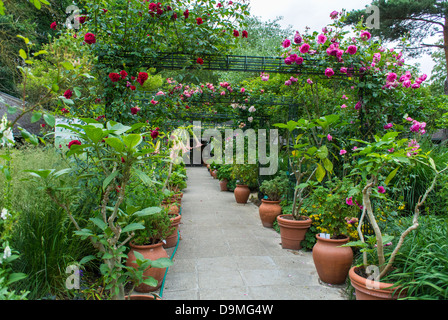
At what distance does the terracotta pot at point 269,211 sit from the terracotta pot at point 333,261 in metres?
2.00

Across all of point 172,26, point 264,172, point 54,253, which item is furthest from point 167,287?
point 264,172

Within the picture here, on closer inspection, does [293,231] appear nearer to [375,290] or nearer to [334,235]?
[334,235]

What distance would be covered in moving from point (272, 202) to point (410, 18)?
720cm

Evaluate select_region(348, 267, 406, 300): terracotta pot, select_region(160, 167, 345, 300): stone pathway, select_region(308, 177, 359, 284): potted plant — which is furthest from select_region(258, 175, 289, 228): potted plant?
select_region(348, 267, 406, 300): terracotta pot

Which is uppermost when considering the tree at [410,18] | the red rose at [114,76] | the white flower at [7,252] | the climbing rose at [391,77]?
the tree at [410,18]

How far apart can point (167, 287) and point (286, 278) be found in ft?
3.88

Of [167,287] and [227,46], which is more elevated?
[227,46]

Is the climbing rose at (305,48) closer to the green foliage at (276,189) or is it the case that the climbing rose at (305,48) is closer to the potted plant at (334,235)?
the potted plant at (334,235)

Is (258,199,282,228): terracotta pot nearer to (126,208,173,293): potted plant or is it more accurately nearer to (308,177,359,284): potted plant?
(308,177,359,284): potted plant

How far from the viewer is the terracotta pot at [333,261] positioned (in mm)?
2725

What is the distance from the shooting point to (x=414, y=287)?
171 cm

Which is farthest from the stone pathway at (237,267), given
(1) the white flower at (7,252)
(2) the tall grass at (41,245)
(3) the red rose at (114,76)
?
(3) the red rose at (114,76)

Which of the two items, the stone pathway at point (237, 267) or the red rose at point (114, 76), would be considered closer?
the stone pathway at point (237, 267)
